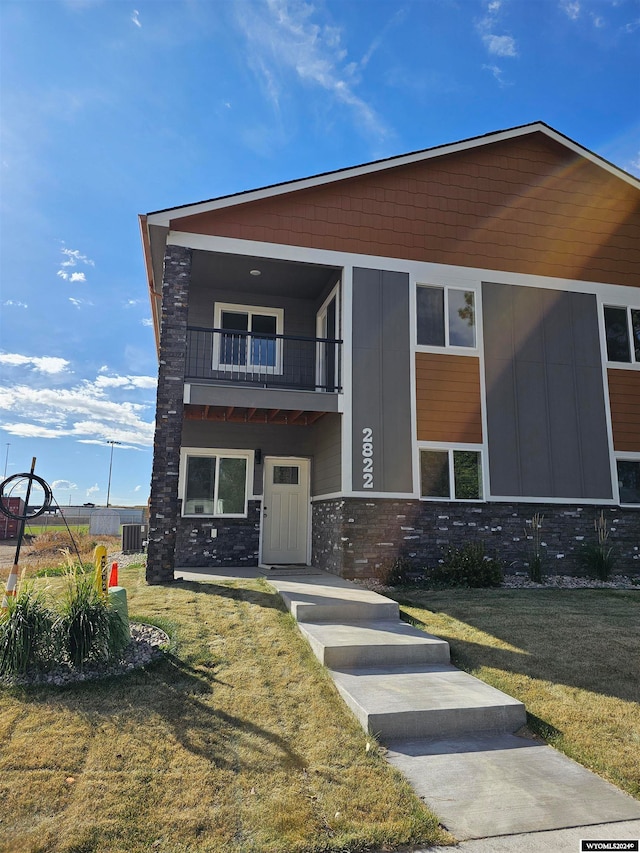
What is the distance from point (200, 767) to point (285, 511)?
866 centimetres

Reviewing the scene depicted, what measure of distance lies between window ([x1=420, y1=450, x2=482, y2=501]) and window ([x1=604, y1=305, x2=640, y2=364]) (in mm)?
4096

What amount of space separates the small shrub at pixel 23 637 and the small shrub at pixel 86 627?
123 mm

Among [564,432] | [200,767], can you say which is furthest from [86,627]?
[564,432]

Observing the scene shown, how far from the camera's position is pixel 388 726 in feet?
12.7

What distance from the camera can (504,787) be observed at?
3.21 metres

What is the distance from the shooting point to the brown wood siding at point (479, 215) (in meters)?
10.3

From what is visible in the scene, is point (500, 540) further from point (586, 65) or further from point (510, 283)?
point (586, 65)

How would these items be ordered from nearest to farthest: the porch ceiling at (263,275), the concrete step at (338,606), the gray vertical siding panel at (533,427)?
1. the concrete step at (338,606)
2. the gray vertical siding panel at (533,427)
3. the porch ceiling at (263,275)

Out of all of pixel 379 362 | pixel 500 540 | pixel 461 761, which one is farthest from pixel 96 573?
pixel 500 540

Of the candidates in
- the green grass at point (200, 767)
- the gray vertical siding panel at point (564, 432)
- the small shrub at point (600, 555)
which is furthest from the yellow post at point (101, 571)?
the small shrub at point (600, 555)

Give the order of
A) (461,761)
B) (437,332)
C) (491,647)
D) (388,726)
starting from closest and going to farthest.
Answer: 1. (461,761)
2. (388,726)
3. (491,647)
4. (437,332)

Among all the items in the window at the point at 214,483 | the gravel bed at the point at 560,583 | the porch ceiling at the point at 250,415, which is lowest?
the gravel bed at the point at 560,583

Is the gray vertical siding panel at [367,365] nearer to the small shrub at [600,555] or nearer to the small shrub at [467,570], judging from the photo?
the small shrub at [467,570]

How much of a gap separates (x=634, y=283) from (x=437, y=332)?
4866 mm
